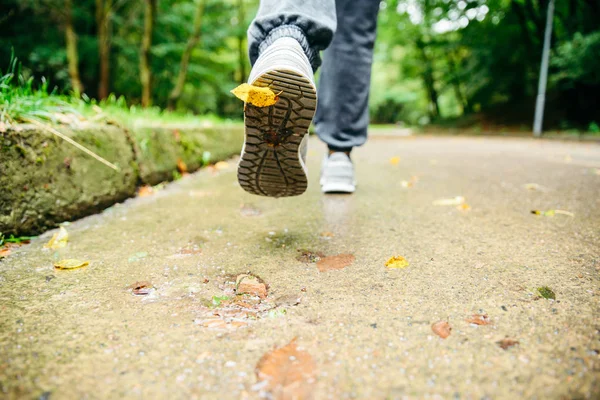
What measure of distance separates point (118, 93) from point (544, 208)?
31.4ft

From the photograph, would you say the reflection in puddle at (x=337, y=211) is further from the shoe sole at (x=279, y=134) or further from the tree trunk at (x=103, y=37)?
the tree trunk at (x=103, y=37)

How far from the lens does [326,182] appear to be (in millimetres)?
1844

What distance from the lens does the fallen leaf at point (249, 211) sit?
5.04 ft

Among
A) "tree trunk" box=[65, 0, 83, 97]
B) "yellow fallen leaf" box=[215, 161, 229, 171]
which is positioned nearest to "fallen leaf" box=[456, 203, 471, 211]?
"yellow fallen leaf" box=[215, 161, 229, 171]

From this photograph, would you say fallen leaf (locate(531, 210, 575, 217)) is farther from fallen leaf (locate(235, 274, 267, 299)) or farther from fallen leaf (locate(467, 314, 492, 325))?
fallen leaf (locate(235, 274, 267, 299))

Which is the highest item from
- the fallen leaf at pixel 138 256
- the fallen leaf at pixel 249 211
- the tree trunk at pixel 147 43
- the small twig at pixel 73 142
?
the tree trunk at pixel 147 43

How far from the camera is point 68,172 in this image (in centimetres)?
138

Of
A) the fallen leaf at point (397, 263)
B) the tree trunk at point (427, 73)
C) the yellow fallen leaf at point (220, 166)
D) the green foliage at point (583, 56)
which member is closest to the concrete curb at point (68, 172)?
the yellow fallen leaf at point (220, 166)

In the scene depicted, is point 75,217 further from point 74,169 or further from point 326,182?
point 326,182

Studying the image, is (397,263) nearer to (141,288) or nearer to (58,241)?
(141,288)

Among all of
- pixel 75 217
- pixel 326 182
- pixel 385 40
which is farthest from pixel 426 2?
pixel 75 217

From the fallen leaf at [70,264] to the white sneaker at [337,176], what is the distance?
1.11 metres

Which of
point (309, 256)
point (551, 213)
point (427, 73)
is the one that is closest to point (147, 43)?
point (309, 256)

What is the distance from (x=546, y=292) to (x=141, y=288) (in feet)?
2.93
